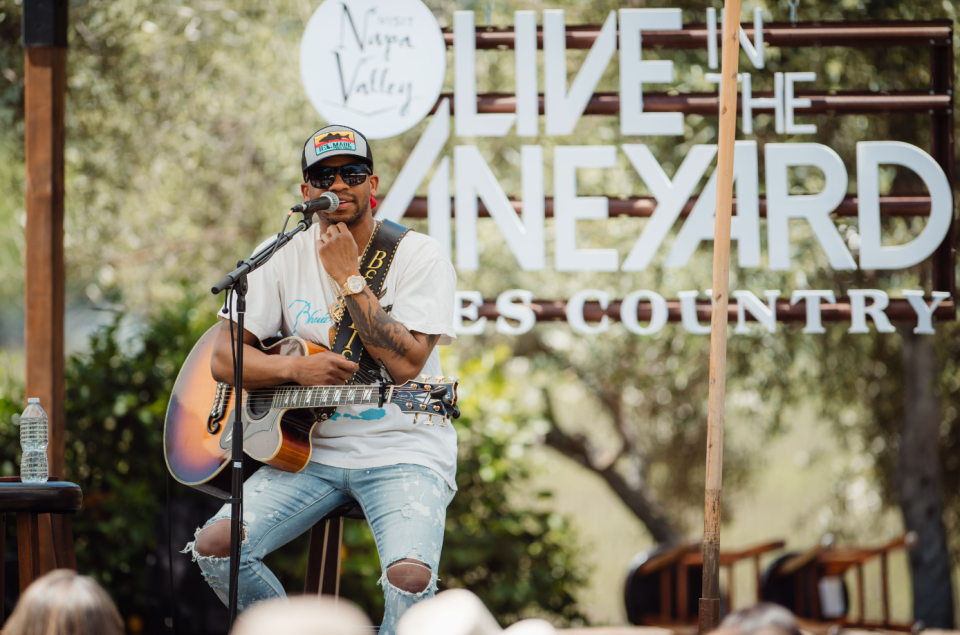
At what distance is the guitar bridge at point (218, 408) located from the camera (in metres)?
3.09

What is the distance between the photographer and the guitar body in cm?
288

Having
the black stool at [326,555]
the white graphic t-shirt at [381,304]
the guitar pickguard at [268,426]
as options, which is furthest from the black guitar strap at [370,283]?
the black stool at [326,555]

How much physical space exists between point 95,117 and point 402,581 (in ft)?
13.8

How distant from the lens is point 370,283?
9.90 ft

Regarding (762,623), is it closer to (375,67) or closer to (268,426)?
(268,426)

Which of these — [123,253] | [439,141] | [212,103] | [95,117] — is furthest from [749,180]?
[123,253]

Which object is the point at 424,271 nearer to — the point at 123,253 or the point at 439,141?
the point at 439,141

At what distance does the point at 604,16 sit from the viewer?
218 inches

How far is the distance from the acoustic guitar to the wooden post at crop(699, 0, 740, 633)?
791mm

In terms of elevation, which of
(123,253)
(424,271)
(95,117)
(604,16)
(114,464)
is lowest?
(114,464)

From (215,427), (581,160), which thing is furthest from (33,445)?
(581,160)

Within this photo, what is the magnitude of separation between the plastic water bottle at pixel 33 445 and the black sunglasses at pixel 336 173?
4.34 feet

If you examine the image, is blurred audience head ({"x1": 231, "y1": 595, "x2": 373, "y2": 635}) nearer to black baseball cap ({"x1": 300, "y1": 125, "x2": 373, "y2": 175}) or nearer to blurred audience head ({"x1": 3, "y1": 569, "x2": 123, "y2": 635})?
blurred audience head ({"x1": 3, "y1": 569, "x2": 123, "y2": 635})

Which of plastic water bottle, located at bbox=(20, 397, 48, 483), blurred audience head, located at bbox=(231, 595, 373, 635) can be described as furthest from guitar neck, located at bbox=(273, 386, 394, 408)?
blurred audience head, located at bbox=(231, 595, 373, 635)
